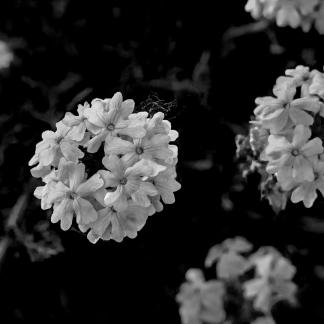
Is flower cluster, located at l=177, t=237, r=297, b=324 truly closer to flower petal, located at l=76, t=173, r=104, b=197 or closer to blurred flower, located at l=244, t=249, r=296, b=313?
blurred flower, located at l=244, t=249, r=296, b=313

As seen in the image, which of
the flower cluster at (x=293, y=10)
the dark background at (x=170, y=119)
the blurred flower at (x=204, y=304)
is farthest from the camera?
the dark background at (x=170, y=119)

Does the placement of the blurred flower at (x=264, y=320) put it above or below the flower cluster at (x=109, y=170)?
below

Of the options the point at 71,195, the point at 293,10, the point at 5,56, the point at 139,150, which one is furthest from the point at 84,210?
the point at 5,56

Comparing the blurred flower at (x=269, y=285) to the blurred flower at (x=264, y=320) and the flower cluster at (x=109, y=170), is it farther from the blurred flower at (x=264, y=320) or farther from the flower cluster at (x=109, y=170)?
the flower cluster at (x=109, y=170)

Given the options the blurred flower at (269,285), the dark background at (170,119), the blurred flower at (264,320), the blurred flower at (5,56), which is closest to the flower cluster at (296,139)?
the blurred flower at (269,285)

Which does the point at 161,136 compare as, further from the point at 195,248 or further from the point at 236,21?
the point at 236,21

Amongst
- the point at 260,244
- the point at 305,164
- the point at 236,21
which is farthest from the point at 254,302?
the point at 236,21
